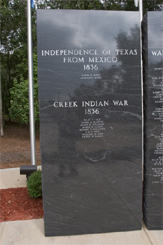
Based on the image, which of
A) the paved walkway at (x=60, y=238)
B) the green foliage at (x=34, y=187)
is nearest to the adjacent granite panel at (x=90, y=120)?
the paved walkway at (x=60, y=238)

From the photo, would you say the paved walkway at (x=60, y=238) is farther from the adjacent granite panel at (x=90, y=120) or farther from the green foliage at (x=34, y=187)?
the green foliage at (x=34, y=187)

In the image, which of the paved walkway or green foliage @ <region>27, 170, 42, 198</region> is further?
green foliage @ <region>27, 170, 42, 198</region>

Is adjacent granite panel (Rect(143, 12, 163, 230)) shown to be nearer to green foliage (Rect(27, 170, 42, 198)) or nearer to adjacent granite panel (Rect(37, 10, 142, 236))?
adjacent granite panel (Rect(37, 10, 142, 236))

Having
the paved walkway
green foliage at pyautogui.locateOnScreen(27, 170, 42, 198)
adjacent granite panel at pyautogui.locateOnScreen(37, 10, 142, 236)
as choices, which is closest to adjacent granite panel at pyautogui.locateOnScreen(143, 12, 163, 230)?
adjacent granite panel at pyautogui.locateOnScreen(37, 10, 142, 236)

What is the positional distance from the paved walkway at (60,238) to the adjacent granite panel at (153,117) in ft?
0.90

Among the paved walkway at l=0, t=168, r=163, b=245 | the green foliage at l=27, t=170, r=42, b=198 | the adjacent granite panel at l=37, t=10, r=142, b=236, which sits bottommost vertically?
the paved walkway at l=0, t=168, r=163, b=245

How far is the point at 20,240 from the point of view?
340 cm

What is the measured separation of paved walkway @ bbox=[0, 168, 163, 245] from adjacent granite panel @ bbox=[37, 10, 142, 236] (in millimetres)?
111

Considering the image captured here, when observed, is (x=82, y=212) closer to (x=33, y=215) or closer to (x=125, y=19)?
(x=33, y=215)

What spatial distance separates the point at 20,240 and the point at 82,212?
1.01 metres

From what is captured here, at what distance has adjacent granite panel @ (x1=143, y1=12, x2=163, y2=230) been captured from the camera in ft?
11.0

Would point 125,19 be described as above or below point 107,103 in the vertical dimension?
above

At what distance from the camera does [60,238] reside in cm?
350

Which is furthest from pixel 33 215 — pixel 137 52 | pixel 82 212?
pixel 137 52
